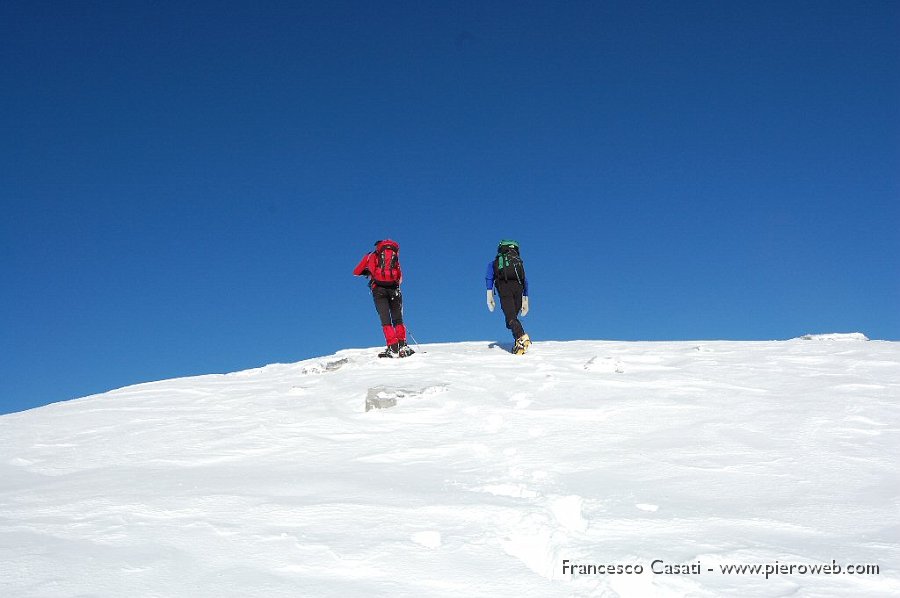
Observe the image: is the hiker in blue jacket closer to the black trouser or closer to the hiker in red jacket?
the black trouser

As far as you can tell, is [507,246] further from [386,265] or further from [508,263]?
[386,265]

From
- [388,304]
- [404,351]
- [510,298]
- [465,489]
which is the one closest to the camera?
[465,489]

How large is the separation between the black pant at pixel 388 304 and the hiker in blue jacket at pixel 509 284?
1718mm

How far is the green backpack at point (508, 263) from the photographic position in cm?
1121

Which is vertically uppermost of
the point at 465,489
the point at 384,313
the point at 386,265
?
the point at 386,265

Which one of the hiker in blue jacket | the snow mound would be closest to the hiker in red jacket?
the hiker in blue jacket

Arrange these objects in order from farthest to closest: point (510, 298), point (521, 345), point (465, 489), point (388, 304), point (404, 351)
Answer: point (510, 298) → point (388, 304) → point (521, 345) → point (404, 351) → point (465, 489)

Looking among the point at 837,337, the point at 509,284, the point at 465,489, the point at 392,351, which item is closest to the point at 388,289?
the point at 392,351

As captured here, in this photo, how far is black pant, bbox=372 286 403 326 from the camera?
1062 cm

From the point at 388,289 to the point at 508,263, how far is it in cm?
Answer: 227

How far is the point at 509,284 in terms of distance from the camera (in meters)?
11.2

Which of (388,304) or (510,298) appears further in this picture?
(510,298)

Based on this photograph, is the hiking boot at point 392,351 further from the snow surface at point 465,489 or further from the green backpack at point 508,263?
the snow surface at point 465,489

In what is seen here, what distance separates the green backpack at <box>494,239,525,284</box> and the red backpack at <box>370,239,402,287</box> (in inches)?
74.4
